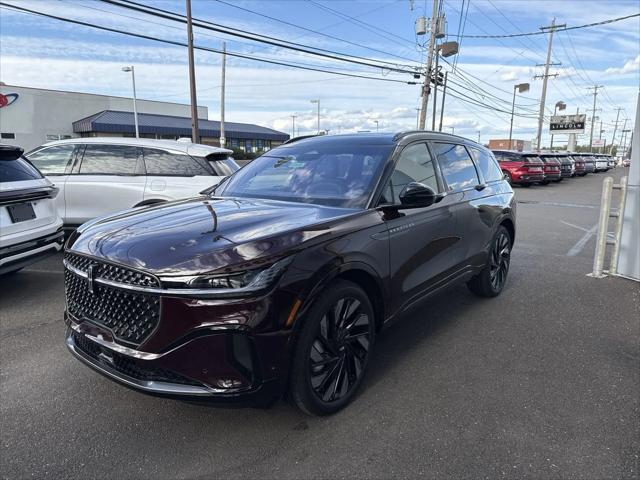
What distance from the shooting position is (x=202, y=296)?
7.32 ft

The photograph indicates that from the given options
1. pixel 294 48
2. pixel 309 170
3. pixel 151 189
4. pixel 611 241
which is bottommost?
pixel 611 241

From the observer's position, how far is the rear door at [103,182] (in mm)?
6711

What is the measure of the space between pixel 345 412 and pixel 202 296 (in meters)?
1.30

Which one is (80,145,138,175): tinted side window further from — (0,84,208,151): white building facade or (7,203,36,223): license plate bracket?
(0,84,208,151): white building facade

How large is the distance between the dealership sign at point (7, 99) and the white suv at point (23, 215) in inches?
1644

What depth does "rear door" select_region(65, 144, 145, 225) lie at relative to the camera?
Result: 6711 mm

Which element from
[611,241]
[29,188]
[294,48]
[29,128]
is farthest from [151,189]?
[29,128]

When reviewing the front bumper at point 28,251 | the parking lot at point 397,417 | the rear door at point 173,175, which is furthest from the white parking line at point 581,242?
the front bumper at point 28,251

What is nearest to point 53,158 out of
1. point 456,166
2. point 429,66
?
point 456,166

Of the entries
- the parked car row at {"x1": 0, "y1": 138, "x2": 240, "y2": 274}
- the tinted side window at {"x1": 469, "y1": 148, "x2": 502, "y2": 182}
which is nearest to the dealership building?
the parked car row at {"x1": 0, "y1": 138, "x2": 240, "y2": 274}

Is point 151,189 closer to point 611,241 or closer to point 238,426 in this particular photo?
point 238,426

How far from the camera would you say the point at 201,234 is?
8.41 ft

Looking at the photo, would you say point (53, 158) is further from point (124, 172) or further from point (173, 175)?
point (173, 175)

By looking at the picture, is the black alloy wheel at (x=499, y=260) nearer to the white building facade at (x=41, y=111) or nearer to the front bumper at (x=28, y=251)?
the front bumper at (x=28, y=251)
